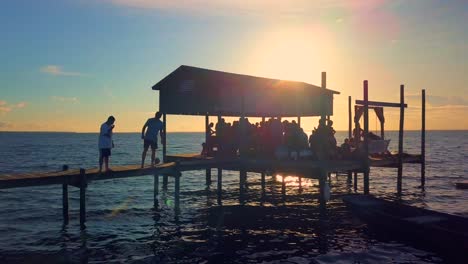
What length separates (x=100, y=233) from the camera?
17.7 meters

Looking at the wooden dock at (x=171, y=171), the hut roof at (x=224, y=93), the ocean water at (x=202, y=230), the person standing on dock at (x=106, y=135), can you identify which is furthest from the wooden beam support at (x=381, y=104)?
the person standing on dock at (x=106, y=135)

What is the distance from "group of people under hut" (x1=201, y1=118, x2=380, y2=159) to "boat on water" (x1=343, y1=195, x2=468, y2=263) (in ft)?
9.38

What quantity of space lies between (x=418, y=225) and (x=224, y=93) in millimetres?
11394

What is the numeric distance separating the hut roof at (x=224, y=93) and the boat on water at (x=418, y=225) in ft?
20.6

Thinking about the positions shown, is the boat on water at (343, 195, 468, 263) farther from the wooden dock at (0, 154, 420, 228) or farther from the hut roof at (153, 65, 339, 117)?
the hut roof at (153, 65, 339, 117)

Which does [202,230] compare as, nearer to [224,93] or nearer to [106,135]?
[106,135]

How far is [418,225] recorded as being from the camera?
14.4 meters

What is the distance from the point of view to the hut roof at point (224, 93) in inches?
878

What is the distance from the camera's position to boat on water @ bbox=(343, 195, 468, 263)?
13.3m

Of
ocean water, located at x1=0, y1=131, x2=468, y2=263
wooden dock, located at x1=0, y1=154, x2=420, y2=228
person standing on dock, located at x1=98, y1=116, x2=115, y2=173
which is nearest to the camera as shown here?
ocean water, located at x1=0, y1=131, x2=468, y2=263

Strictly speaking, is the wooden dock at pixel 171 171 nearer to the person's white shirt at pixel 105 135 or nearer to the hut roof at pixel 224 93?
the person's white shirt at pixel 105 135

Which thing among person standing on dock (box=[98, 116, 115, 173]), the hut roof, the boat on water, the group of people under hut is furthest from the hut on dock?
person standing on dock (box=[98, 116, 115, 173])

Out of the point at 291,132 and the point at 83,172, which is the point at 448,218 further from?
the point at 83,172

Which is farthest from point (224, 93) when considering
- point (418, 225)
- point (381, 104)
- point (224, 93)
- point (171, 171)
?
point (418, 225)
